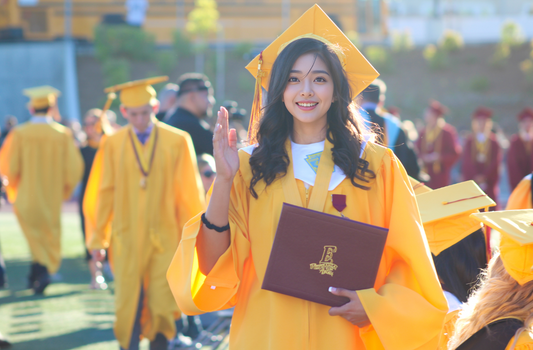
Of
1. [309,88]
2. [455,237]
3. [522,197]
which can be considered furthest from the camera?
[522,197]

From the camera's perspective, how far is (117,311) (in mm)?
4477

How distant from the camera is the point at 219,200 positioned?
2.07 meters

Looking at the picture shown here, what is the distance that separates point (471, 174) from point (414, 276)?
902cm

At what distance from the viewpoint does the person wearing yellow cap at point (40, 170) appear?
762 centimetres

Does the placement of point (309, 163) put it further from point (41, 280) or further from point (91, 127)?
point (91, 127)

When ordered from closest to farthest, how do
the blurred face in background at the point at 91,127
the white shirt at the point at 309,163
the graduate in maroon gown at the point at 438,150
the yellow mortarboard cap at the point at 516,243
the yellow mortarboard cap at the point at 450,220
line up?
the yellow mortarboard cap at the point at 516,243
the white shirt at the point at 309,163
the yellow mortarboard cap at the point at 450,220
the blurred face in background at the point at 91,127
the graduate in maroon gown at the point at 438,150

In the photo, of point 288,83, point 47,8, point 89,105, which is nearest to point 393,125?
point 288,83

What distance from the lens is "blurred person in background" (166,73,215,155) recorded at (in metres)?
5.41

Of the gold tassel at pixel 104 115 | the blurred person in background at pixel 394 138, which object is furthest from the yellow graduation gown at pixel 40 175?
the blurred person in background at pixel 394 138

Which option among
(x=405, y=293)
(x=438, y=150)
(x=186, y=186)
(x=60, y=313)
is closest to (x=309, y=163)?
(x=405, y=293)

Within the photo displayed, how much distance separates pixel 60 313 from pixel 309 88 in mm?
4898

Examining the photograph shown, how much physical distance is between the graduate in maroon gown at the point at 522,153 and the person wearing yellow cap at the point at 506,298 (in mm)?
8330

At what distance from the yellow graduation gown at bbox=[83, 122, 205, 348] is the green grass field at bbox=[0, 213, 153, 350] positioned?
0.86 meters

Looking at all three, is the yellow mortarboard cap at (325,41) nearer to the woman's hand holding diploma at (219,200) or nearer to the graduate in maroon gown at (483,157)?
the woman's hand holding diploma at (219,200)
